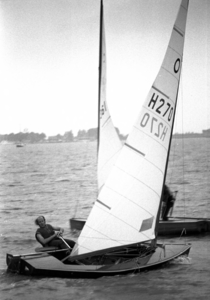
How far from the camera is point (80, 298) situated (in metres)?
6.71

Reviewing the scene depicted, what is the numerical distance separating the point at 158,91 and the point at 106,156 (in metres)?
3.98

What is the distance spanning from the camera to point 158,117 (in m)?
7.70

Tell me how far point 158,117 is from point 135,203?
135cm

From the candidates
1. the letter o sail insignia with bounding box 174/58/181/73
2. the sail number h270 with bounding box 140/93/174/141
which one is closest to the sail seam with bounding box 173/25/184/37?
the letter o sail insignia with bounding box 174/58/181/73

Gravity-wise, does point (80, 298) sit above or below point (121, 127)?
below

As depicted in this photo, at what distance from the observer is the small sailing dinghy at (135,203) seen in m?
7.24

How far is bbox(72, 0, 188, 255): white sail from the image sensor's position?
734 centimetres

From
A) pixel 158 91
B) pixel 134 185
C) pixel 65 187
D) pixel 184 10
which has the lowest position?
pixel 65 187

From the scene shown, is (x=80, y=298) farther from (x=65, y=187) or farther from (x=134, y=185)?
(x=65, y=187)

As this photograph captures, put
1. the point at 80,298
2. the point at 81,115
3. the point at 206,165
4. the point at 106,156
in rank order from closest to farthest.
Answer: the point at 80,298
the point at 106,156
the point at 206,165
the point at 81,115

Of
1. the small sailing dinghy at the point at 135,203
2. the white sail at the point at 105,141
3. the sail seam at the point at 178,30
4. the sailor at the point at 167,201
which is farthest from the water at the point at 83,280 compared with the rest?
the sail seam at the point at 178,30

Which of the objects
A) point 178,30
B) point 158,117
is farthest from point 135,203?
point 178,30

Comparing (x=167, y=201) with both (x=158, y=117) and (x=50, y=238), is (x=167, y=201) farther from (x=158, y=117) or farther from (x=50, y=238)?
(x=50, y=238)

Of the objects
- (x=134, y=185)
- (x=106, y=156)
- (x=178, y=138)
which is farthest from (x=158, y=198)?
(x=178, y=138)
